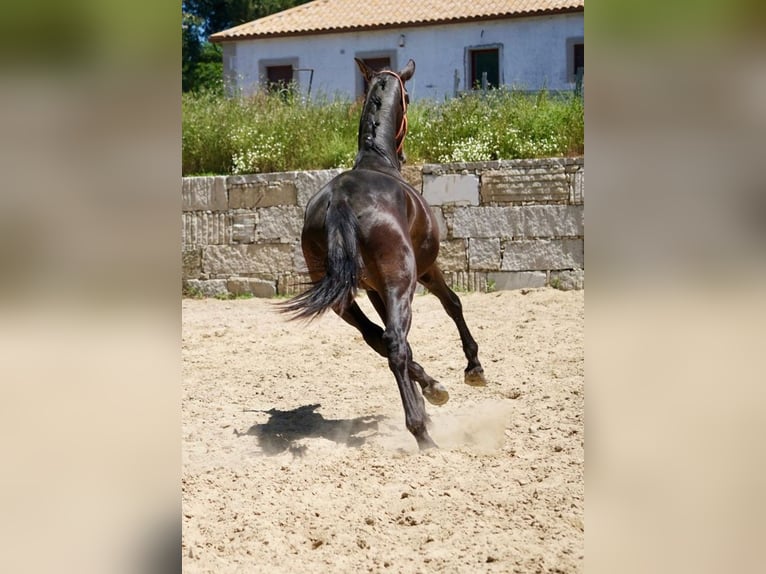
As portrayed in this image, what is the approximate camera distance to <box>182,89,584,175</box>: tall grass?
9.46 m

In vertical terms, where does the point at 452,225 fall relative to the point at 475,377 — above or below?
above

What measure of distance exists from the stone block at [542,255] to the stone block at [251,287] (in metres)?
2.70

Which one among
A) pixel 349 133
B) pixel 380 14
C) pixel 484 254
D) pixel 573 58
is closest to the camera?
pixel 484 254

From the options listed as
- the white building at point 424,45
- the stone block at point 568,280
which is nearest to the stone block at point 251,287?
the stone block at point 568,280

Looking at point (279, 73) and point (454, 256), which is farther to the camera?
point (279, 73)

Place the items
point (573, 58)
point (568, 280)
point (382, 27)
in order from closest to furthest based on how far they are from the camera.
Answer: point (568, 280)
point (573, 58)
point (382, 27)

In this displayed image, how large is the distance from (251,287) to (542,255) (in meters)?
3.39

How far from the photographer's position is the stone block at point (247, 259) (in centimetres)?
925

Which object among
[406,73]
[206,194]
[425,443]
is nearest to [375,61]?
[206,194]

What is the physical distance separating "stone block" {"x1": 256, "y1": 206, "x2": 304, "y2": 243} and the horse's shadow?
440cm

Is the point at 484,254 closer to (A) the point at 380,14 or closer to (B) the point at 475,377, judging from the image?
(B) the point at 475,377

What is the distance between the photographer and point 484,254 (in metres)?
8.63
